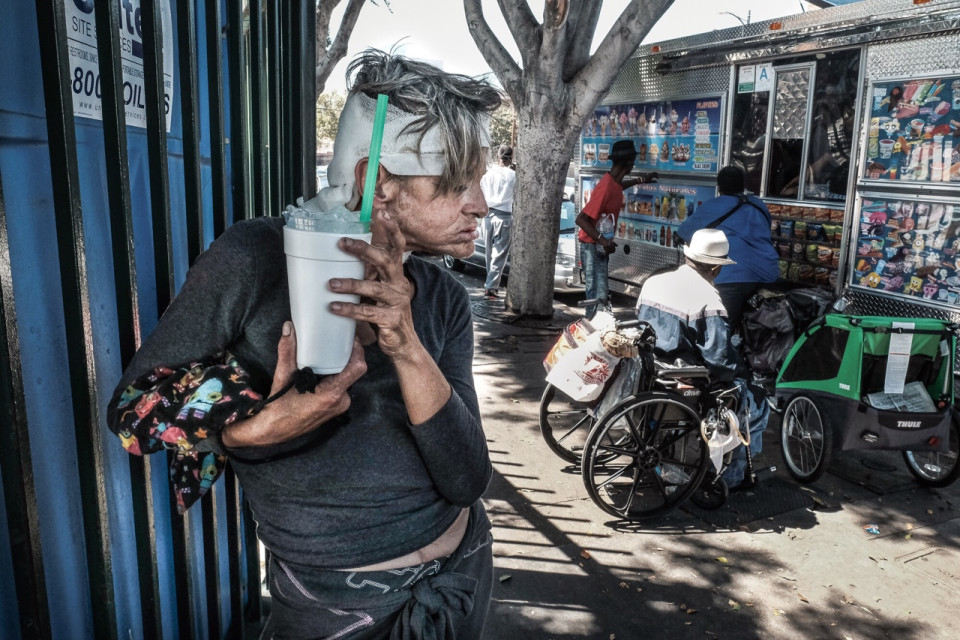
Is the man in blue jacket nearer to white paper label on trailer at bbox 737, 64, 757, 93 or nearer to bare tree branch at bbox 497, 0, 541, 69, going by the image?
white paper label on trailer at bbox 737, 64, 757, 93

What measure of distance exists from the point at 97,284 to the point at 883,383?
4500 mm

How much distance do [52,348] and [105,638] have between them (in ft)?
2.13

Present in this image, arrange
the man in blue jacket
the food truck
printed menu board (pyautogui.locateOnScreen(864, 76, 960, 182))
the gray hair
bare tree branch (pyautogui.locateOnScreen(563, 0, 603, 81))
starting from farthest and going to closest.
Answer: bare tree branch (pyautogui.locateOnScreen(563, 0, 603, 81)) < the man in blue jacket < the food truck < printed menu board (pyautogui.locateOnScreen(864, 76, 960, 182)) < the gray hair

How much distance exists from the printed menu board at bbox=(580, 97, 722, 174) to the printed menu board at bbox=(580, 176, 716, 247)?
25cm

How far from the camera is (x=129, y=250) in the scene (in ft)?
5.58

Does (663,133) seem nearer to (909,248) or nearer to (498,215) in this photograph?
(498,215)

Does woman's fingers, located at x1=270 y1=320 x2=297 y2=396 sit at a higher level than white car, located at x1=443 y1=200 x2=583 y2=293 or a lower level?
higher

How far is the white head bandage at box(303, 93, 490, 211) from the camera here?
5.01 ft

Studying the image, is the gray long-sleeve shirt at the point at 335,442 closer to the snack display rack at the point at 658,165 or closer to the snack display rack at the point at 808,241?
the snack display rack at the point at 808,241

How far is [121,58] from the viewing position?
66.9 inches

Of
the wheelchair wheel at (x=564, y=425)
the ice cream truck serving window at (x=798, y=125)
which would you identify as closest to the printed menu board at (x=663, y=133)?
the ice cream truck serving window at (x=798, y=125)

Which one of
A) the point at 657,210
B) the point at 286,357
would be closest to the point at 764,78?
the point at 657,210

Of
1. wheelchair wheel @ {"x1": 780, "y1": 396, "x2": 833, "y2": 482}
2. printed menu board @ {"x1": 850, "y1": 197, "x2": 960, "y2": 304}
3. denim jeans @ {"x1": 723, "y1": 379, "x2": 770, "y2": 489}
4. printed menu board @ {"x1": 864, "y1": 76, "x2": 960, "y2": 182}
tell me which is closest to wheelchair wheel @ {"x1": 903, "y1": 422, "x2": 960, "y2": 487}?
wheelchair wheel @ {"x1": 780, "y1": 396, "x2": 833, "y2": 482}

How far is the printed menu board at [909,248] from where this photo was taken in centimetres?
632
